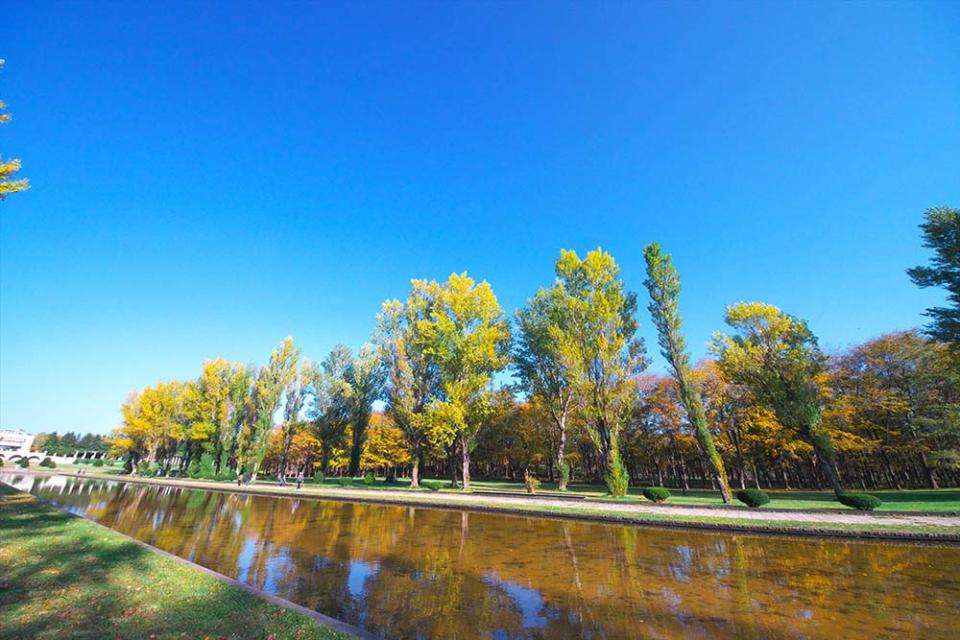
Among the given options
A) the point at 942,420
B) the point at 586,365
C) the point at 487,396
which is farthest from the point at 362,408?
the point at 942,420

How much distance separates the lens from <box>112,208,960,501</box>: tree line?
2384cm

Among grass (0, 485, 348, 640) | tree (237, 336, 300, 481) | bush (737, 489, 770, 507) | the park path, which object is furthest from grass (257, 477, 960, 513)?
tree (237, 336, 300, 481)

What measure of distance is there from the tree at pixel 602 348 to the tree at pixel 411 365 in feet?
43.1

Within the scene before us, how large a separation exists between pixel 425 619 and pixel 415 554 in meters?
4.63

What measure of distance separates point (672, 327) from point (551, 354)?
31.2 ft

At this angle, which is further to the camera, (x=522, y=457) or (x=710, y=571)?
(x=522, y=457)

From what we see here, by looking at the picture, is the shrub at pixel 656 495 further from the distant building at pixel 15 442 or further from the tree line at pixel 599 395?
the distant building at pixel 15 442

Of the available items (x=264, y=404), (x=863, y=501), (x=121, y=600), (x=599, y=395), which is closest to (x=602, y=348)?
(x=599, y=395)

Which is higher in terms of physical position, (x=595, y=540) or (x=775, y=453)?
(x=775, y=453)

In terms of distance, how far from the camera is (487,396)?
29.2 metres

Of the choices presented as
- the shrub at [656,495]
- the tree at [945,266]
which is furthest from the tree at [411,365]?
the tree at [945,266]

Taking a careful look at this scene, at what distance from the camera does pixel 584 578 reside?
305 inches

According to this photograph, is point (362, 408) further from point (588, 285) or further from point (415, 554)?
point (415, 554)

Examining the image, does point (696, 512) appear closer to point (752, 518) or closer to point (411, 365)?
point (752, 518)
